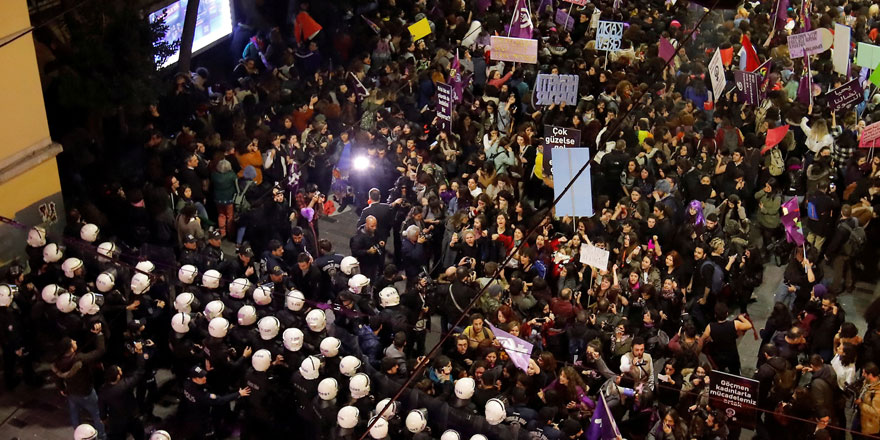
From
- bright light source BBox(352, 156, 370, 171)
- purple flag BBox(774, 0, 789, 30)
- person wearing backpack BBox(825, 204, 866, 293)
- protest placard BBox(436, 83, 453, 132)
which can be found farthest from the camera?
purple flag BBox(774, 0, 789, 30)

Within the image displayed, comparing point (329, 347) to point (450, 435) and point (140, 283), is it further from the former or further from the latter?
point (140, 283)

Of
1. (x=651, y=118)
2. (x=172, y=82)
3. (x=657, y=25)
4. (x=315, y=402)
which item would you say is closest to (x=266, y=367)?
(x=315, y=402)

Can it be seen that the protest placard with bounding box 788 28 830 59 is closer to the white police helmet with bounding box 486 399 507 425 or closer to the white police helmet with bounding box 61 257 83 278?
the white police helmet with bounding box 486 399 507 425

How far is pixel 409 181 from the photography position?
14.3 meters

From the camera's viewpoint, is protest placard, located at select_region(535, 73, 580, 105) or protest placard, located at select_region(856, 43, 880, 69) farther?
protest placard, located at select_region(856, 43, 880, 69)

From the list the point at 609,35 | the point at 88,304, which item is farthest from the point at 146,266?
the point at 609,35

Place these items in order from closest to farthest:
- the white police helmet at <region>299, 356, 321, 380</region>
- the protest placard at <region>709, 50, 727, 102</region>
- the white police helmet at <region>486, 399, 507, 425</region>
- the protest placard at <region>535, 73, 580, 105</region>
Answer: the white police helmet at <region>486, 399, 507, 425</region> < the white police helmet at <region>299, 356, 321, 380</region> < the protest placard at <region>535, 73, 580, 105</region> < the protest placard at <region>709, 50, 727, 102</region>

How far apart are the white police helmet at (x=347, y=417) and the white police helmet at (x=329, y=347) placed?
0.81m

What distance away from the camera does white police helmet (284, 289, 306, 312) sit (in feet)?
36.2

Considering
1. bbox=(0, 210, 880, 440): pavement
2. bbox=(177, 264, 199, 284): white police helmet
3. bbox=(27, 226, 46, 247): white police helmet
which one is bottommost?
bbox=(0, 210, 880, 440): pavement

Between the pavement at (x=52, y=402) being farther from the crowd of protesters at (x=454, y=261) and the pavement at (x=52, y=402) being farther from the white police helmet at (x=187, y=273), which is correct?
the white police helmet at (x=187, y=273)

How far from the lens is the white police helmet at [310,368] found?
392 inches

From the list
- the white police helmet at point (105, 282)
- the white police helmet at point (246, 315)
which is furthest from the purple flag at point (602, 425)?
the white police helmet at point (105, 282)

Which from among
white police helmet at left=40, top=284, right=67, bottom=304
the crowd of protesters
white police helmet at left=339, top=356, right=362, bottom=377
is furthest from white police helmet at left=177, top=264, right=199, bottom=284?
white police helmet at left=339, top=356, right=362, bottom=377
